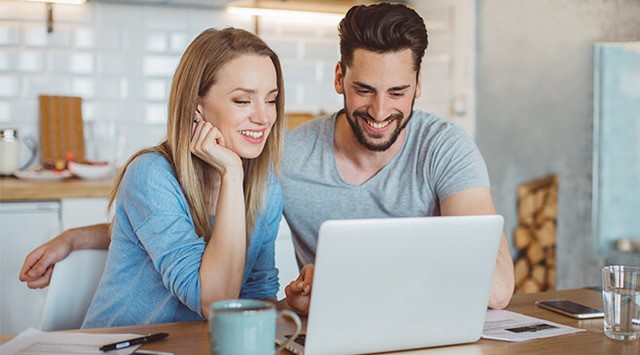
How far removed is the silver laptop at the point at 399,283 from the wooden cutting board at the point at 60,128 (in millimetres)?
2784

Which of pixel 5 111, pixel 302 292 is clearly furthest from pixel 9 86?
pixel 302 292

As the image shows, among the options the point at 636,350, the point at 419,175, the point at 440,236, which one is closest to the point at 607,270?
the point at 636,350

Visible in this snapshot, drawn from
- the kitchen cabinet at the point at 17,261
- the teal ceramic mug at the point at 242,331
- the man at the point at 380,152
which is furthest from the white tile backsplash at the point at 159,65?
the teal ceramic mug at the point at 242,331

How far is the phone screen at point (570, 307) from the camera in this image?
1.54 metres

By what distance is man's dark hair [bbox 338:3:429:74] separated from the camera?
1972 mm

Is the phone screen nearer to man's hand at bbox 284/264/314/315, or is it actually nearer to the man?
the man

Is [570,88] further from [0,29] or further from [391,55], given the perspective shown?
[0,29]

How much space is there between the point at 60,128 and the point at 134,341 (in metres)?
2.73

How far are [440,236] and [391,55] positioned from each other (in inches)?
33.8

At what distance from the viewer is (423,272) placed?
122cm

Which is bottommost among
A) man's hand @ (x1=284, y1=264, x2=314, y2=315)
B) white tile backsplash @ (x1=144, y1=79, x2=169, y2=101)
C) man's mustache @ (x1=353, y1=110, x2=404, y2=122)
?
man's hand @ (x1=284, y1=264, x2=314, y2=315)

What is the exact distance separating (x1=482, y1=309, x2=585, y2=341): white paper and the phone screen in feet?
0.29

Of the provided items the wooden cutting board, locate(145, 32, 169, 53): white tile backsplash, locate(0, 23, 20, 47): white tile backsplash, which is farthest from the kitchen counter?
locate(145, 32, 169, 53): white tile backsplash

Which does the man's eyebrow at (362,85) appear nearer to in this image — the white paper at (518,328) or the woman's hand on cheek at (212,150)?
the woman's hand on cheek at (212,150)
